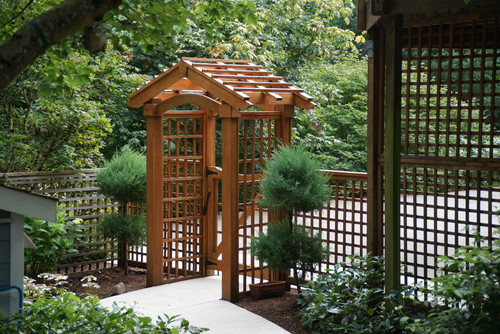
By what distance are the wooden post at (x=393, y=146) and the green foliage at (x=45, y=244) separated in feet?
12.9

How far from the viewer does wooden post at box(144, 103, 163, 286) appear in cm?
712

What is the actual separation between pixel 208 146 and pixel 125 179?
1078 mm

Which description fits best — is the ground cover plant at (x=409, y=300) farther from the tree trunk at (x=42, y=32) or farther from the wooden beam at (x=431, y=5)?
the tree trunk at (x=42, y=32)

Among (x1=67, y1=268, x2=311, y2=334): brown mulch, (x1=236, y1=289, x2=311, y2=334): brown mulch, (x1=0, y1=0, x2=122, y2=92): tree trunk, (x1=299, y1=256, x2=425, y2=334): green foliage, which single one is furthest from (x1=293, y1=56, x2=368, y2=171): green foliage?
(x1=0, y1=0, x2=122, y2=92): tree trunk

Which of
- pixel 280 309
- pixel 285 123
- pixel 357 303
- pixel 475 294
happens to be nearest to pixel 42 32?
pixel 475 294

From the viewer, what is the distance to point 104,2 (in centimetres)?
290

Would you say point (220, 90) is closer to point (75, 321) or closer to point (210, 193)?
point (210, 193)

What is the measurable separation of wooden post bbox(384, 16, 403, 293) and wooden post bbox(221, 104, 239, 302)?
1.73 metres

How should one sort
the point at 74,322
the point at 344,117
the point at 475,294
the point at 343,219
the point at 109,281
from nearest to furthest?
the point at 475,294 → the point at 74,322 → the point at 343,219 → the point at 109,281 → the point at 344,117

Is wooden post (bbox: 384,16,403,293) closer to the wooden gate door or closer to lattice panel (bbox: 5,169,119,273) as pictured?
the wooden gate door

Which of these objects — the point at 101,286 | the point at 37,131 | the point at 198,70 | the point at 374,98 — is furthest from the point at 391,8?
the point at 37,131

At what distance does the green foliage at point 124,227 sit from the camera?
7.77 metres

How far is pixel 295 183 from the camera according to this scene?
6.02 metres

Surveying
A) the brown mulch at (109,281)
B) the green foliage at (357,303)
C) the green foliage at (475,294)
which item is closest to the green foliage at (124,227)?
the brown mulch at (109,281)
